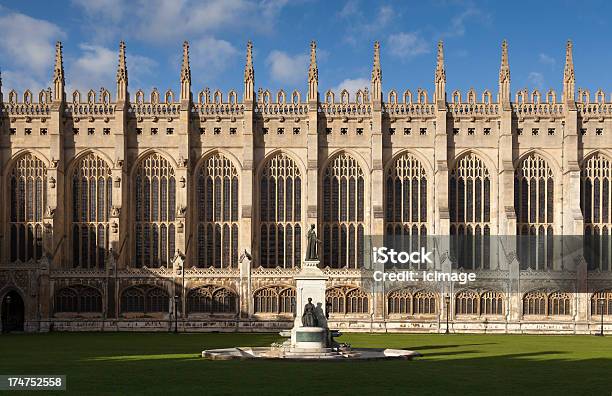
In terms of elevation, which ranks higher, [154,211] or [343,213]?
[154,211]

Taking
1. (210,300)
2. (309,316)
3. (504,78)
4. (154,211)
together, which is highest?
(504,78)

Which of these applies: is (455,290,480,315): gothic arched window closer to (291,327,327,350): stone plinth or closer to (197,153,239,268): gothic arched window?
(197,153,239,268): gothic arched window

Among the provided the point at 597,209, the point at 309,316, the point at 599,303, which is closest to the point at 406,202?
the point at 597,209

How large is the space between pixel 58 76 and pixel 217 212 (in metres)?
17.8

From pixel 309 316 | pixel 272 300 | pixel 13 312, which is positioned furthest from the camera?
pixel 13 312

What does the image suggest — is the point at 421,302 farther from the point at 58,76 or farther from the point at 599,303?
the point at 58,76

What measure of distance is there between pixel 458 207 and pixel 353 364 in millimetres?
41586

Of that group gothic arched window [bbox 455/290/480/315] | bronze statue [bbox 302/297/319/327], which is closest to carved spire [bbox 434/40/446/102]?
gothic arched window [bbox 455/290/480/315]

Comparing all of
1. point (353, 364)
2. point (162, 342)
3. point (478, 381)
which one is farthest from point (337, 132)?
point (478, 381)

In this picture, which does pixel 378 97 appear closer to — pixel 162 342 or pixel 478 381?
pixel 162 342

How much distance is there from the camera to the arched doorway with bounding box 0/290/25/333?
7400 centimetres

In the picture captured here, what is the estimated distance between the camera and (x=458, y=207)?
79.6 m

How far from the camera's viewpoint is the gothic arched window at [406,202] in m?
79.0

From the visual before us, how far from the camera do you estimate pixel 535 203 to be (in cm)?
7938
